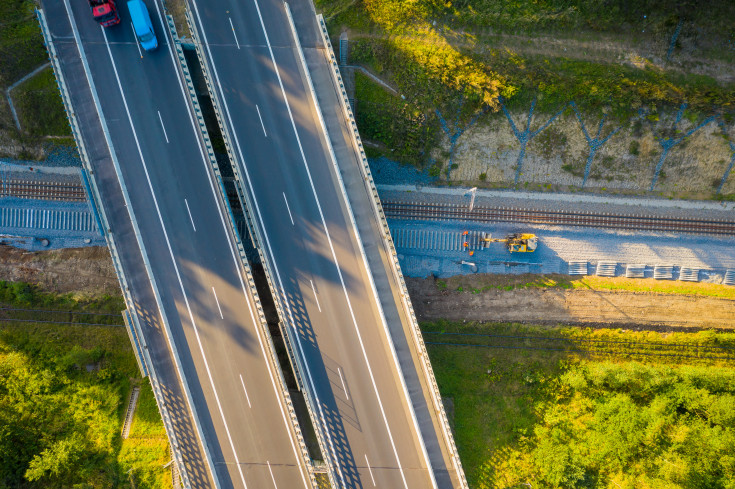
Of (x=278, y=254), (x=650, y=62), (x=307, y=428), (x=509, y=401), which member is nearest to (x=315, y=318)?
(x=278, y=254)

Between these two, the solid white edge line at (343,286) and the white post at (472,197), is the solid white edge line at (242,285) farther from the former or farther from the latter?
the white post at (472,197)

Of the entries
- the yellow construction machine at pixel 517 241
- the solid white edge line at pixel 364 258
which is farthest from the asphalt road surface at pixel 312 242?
the yellow construction machine at pixel 517 241

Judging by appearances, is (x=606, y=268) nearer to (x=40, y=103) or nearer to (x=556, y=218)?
(x=556, y=218)

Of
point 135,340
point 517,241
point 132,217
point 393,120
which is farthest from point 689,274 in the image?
point 132,217

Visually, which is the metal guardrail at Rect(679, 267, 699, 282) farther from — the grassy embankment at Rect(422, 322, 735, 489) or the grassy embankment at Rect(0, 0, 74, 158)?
the grassy embankment at Rect(0, 0, 74, 158)

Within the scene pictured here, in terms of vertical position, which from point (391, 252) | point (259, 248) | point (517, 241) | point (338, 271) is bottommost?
point (517, 241)

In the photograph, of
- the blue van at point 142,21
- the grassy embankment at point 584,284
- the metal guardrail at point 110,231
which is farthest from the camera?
the grassy embankment at point 584,284
